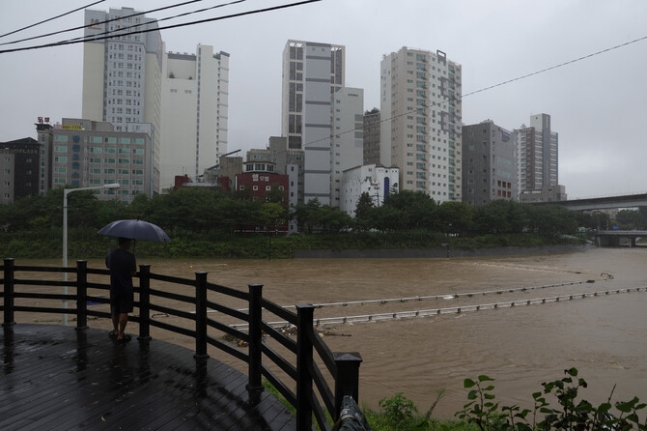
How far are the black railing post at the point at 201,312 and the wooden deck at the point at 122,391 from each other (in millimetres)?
170

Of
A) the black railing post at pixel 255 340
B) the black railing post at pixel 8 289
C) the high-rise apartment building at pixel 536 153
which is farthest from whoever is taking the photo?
the high-rise apartment building at pixel 536 153

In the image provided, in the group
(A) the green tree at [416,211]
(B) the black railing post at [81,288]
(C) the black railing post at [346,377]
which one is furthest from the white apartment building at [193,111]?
(C) the black railing post at [346,377]

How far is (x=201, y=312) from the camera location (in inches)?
192

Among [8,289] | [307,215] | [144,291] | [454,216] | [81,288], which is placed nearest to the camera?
[144,291]

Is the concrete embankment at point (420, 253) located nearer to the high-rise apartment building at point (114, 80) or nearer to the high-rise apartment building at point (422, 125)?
the high-rise apartment building at point (422, 125)

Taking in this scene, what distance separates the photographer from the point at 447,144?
291 feet

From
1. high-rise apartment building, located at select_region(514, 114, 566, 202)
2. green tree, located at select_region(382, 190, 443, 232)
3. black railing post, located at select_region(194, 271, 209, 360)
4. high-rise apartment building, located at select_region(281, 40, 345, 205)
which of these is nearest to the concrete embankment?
green tree, located at select_region(382, 190, 443, 232)

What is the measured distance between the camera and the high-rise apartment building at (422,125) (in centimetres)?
8419

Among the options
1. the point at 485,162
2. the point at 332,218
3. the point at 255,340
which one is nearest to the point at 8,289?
the point at 255,340

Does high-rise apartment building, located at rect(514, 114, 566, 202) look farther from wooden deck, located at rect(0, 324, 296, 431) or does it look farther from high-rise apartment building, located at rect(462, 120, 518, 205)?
wooden deck, located at rect(0, 324, 296, 431)

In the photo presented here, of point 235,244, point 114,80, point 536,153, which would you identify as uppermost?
point 114,80

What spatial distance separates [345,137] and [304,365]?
82.7 meters

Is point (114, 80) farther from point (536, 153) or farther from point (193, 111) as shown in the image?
point (536, 153)

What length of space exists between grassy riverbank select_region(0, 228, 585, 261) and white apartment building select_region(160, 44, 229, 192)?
226 feet
